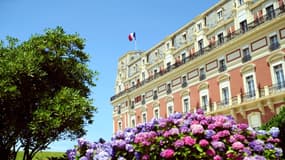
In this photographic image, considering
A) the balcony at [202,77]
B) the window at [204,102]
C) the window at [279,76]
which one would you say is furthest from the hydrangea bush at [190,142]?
the balcony at [202,77]

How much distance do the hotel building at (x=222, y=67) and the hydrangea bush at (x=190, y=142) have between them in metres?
15.8

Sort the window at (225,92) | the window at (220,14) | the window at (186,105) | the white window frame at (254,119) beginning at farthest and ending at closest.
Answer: the window at (186,105), the window at (220,14), the window at (225,92), the white window frame at (254,119)

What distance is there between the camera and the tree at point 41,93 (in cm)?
1148

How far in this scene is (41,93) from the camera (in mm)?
12492

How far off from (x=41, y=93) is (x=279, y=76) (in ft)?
54.3

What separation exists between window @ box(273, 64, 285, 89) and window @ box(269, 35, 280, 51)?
1.31 m

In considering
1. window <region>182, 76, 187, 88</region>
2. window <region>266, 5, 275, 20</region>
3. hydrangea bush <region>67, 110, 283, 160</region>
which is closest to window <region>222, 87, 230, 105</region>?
window <region>182, 76, 187, 88</region>

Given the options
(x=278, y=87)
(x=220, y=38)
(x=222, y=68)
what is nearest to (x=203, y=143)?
(x=278, y=87)

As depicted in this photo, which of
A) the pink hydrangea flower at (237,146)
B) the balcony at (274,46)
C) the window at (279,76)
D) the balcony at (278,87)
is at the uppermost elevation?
the balcony at (274,46)

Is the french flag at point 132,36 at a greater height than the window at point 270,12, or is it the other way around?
the french flag at point 132,36

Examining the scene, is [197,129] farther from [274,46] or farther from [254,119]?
[254,119]

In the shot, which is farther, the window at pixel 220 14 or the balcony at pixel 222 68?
the window at pixel 220 14

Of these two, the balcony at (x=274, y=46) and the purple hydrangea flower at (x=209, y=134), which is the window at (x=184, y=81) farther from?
the purple hydrangea flower at (x=209, y=134)

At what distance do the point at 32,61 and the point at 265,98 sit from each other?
1644cm
